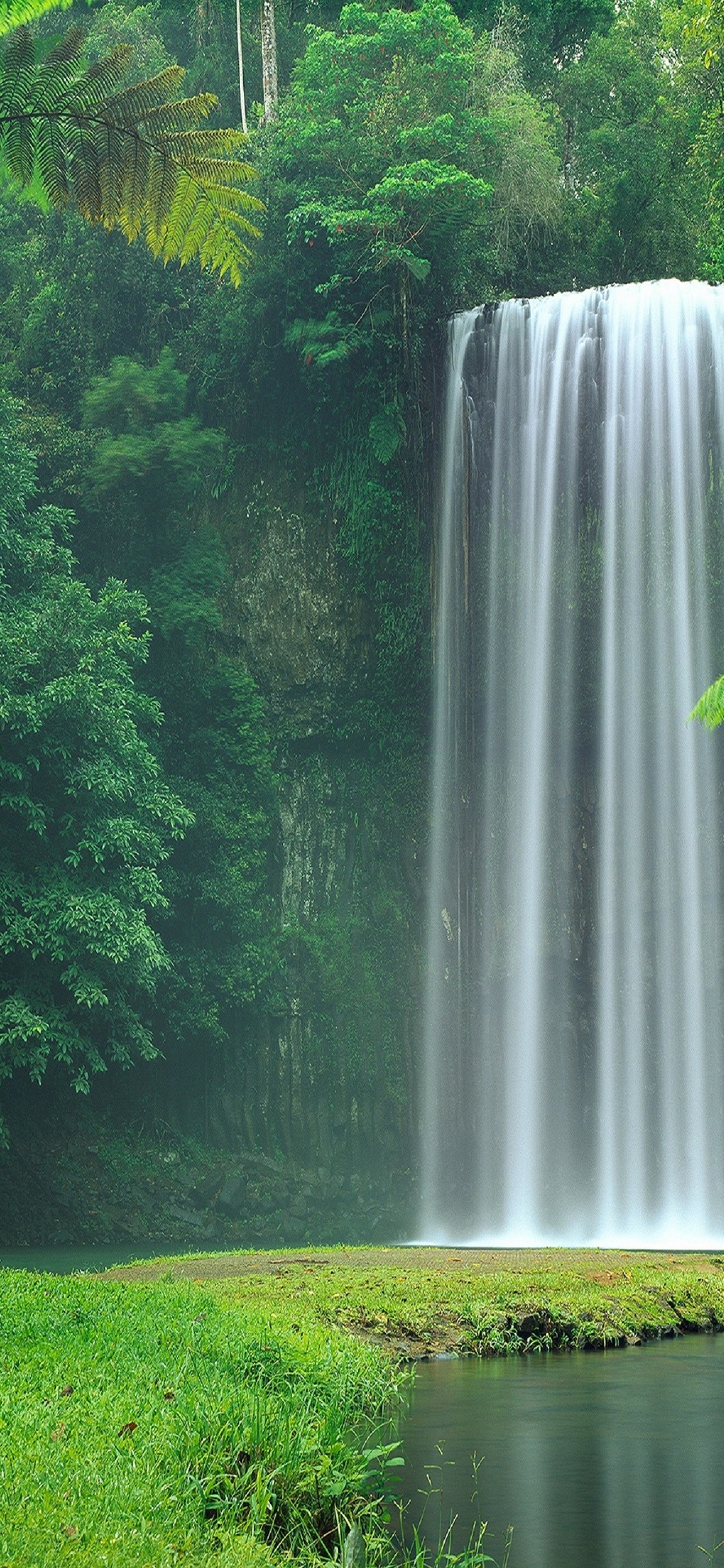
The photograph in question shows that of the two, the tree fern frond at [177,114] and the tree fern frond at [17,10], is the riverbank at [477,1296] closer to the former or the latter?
the tree fern frond at [177,114]

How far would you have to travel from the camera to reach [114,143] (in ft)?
30.8

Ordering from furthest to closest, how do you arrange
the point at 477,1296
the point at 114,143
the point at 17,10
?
the point at 477,1296
the point at 114,143
the point at 17,10

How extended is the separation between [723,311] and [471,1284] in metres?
17.1

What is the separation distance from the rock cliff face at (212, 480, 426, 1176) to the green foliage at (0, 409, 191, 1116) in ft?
11.6

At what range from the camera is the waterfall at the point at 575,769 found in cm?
2205

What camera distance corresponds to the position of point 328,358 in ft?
78.4

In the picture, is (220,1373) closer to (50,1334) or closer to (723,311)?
(50,1334)

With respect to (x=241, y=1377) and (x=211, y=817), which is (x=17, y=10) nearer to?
(x=241, y=1377)

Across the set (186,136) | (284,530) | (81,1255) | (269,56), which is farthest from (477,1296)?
(269,56)

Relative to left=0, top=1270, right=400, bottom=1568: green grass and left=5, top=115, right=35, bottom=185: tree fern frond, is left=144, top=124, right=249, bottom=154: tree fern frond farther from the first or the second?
left=0, top=1270, right=400, bottom=1568: green grass

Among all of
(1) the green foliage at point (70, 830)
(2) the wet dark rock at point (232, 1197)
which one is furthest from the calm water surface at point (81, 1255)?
(1) the green foliage at point (70, 830)

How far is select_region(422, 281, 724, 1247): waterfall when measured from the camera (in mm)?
22047

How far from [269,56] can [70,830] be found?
19.0 meters

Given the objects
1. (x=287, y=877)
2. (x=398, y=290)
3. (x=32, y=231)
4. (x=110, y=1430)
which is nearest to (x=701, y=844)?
(x=287, y=877)
